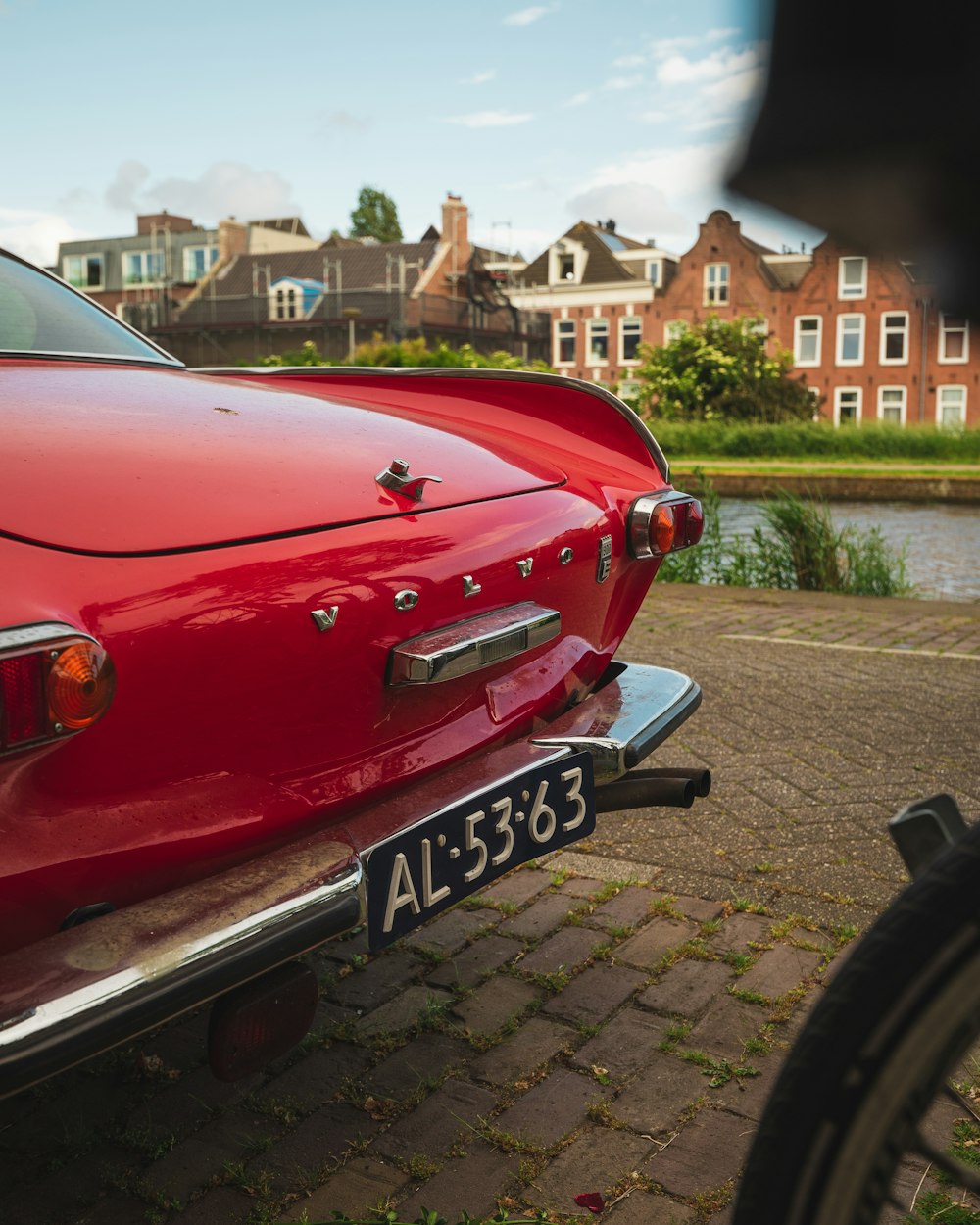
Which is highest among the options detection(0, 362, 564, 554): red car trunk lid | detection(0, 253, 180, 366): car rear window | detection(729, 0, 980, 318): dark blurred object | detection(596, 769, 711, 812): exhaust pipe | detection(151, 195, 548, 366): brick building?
detection(151, 195, 548, 366): brick building

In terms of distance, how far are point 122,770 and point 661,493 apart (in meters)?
1.60

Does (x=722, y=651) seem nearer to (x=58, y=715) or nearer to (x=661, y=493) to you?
(x=661, y=493)

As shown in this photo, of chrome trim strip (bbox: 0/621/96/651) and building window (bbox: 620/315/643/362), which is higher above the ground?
building window (bbox: 620/315/643/362)

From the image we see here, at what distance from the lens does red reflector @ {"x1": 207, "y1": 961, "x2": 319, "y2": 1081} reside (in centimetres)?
180

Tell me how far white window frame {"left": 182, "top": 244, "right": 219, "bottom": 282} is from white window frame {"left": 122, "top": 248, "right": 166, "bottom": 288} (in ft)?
3.71

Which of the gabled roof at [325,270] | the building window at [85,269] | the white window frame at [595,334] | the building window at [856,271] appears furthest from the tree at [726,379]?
the building window at [85,269]

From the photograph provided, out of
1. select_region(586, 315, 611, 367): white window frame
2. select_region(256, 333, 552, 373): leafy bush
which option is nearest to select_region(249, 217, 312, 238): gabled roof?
select_region(256, 333, 552, 373): leafy bush

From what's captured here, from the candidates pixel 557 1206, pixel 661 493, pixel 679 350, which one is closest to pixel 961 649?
pixel 661 493

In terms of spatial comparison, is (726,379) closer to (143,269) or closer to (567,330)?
(567,330)

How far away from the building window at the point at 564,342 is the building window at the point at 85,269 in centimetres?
2887

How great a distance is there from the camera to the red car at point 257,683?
1561 millimetres

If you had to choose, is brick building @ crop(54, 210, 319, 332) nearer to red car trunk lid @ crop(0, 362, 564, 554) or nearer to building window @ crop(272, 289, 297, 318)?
building window @ crop(272, 289, 297, 318)

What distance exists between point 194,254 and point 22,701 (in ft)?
219

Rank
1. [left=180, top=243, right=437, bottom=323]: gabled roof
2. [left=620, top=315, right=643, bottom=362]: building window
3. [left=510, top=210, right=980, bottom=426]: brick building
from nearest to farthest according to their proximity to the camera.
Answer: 1. [left=510, top=210, right=980, bottom=426]: brick building
2. [left=620, top=315, right=643, bottom=362]: building window
3. [left=180, top=243, right=437, bottom=323]: gabled roof
